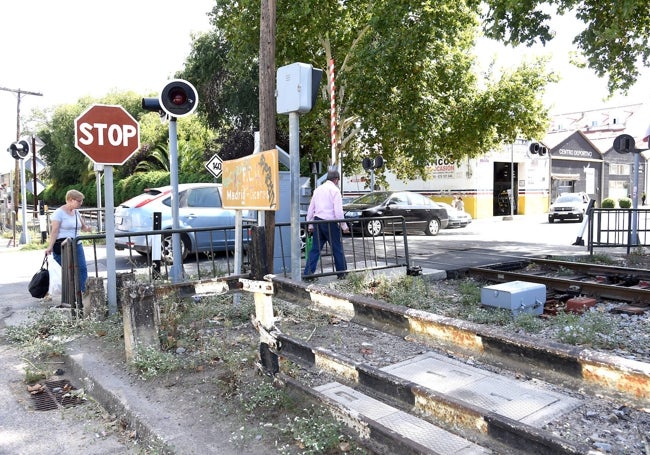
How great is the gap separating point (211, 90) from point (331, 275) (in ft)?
69.1

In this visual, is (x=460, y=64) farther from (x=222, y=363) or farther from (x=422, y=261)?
(x=222, y=363)

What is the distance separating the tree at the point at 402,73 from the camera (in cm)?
1747

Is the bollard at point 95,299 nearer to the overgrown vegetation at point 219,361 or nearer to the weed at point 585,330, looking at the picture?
A: the overgrown vegetation at point 219,361

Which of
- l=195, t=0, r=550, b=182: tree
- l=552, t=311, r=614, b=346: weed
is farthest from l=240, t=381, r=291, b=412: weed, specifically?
l=195, t=0, r=550, b=182: tree

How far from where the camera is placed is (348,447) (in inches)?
118

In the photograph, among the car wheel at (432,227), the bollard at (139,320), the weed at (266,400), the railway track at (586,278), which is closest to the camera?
the weed at (266,400)

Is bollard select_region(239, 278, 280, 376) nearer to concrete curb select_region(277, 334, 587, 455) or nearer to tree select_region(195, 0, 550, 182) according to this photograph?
concrete curb select_region(277, 334, 587, 455)

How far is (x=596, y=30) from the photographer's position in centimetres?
1317

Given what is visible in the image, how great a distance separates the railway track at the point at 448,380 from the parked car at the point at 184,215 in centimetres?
670

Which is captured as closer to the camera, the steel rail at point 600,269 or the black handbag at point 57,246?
the black handbag at point 57,246

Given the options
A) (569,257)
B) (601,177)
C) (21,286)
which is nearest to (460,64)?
(569,257)

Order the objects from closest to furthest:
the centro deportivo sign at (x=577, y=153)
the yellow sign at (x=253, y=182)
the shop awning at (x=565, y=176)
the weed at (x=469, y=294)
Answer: the yellow sign at (x=253, y=182) → the weed at (x=469, y=294) → the shop awning at (x=565, y=176) → the centro deportivo sign at (x=577, y=153)

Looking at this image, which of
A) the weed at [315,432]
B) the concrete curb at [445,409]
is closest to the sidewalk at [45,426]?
the weed at [315,432]

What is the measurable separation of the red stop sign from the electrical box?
5.85 feet
